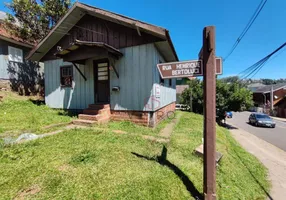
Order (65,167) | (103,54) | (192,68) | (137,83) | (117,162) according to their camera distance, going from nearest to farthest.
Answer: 1. (192,68)
2. (65,167)
3. (117,162)
4. (103,54)
5. (137,83)

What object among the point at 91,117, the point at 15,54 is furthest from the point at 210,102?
the point at 15,54

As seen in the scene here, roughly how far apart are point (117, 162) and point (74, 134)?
2.46 metres

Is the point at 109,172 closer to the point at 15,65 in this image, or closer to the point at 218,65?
the point at 218,65

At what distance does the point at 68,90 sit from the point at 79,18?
3837 mm

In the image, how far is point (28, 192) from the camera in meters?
2.39

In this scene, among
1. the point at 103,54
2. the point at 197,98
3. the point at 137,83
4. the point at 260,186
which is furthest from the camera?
the point at 197,98

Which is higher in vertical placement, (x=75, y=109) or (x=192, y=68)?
(x=192, y=68)

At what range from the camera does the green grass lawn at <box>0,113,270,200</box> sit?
2479 mm

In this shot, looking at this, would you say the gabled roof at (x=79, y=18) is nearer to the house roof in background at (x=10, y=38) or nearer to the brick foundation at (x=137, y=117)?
the brick foundation at (x=137, y=117)

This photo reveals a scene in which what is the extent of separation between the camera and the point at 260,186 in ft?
13.1

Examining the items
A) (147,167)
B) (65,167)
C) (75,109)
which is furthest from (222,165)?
(75,109)

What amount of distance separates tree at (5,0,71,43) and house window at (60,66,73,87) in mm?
6545

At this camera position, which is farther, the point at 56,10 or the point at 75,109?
the point at 56,10

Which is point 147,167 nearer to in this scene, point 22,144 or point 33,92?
point 22,144
